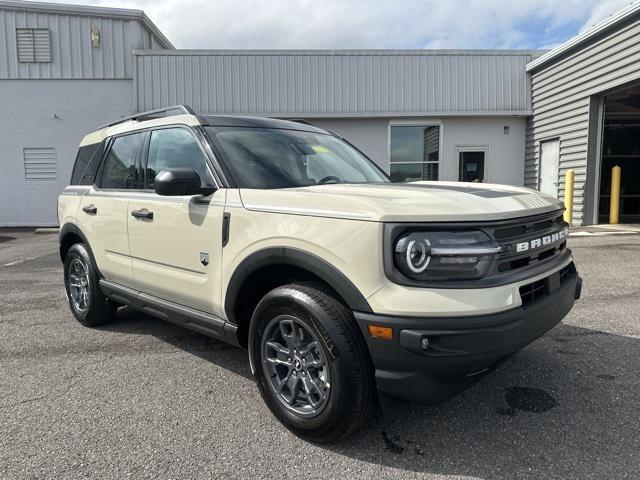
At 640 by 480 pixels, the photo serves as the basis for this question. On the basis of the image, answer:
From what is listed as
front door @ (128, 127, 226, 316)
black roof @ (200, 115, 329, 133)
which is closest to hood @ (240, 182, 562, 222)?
front door @ (128, 127, 226, 316)

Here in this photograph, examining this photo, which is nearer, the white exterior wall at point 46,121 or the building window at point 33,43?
the building window at point 33,43

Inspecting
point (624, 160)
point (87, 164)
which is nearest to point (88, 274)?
point (87, 164)

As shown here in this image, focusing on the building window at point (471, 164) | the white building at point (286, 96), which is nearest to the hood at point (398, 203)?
the white building at point (286, 96)

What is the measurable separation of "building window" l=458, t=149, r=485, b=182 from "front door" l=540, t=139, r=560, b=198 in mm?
1666

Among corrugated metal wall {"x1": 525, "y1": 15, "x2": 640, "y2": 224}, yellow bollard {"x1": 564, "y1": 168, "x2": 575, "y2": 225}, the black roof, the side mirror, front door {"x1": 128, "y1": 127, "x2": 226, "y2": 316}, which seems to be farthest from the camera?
yellow bollard {"x1": 564, "y1": 168, "x2": 575, "y2": 225}

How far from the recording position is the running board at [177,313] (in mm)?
3125

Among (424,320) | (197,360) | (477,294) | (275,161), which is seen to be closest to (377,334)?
(424,320)

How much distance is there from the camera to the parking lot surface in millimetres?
2443

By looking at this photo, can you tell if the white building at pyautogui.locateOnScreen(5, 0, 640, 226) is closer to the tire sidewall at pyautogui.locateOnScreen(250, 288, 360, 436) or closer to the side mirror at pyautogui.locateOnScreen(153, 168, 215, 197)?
the side mirror at pyautogui.locateOnScreen(153, 168, 215, 197)

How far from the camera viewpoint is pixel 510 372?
3.50 meters

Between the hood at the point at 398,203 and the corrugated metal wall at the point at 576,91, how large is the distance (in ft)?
30.8

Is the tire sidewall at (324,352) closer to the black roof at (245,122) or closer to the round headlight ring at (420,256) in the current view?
the round headlight ring at (420,256)

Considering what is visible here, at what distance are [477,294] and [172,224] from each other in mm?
2118

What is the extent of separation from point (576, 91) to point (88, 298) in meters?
11.9
